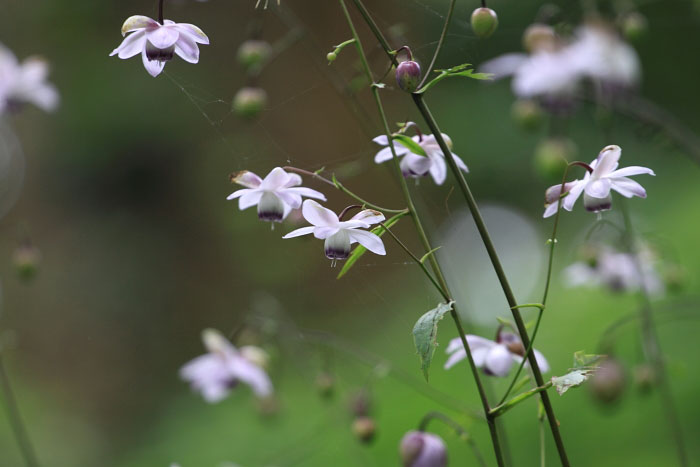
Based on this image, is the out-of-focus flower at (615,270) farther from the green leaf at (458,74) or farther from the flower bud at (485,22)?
the green leaf at (458,74)

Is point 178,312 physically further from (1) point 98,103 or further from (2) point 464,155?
(2) point 464,155

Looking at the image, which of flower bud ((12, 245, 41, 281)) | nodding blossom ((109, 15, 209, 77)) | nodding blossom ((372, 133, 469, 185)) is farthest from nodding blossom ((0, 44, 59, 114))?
nodding blossom ((372, 133, 469, 185))

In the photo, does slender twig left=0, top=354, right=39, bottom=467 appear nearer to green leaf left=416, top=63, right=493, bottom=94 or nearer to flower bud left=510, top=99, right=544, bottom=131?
green leaf left=416, top=63, right=493, bottom=94

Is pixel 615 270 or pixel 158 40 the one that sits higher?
pixel 615 270

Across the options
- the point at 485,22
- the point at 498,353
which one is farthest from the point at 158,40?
the point at 498,353

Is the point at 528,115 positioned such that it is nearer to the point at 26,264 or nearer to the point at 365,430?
the point at 365,430

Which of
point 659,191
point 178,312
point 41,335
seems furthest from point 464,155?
point 41,335
